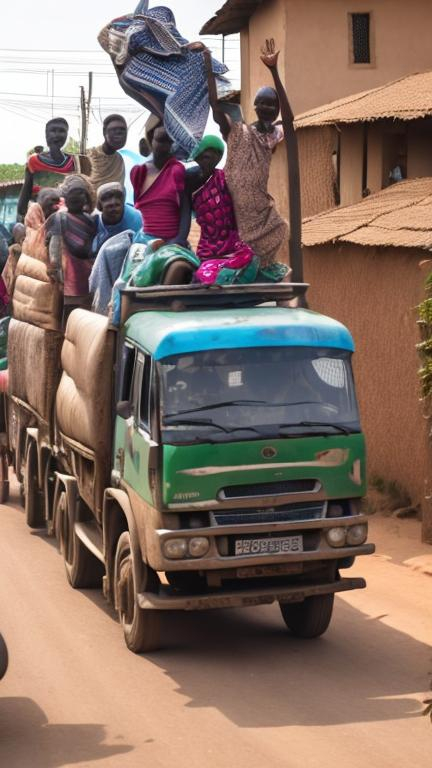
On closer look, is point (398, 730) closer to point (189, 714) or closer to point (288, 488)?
point (189, 714)

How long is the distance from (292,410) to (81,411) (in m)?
2.47

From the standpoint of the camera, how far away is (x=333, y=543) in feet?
32.0

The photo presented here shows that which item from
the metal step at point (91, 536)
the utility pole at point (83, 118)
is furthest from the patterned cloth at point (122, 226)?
the utility pole at point (83, 118)

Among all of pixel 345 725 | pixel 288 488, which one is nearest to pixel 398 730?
pixel 345 725

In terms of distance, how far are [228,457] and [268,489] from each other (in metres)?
0.39

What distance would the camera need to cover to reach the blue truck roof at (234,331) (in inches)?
381

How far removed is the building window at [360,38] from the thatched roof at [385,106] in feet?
14.5

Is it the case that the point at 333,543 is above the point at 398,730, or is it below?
above

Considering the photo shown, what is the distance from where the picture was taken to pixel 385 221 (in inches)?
648

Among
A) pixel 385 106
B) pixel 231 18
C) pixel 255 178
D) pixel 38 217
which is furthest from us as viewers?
pixel 231 18

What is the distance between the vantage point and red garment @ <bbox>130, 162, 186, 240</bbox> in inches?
467

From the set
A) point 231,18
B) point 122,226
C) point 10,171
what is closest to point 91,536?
point 122,226

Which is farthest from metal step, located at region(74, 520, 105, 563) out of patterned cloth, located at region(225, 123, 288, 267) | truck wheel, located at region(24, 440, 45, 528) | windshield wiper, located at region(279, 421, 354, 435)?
truck wheel, located at region(24, 440, 45, 528)

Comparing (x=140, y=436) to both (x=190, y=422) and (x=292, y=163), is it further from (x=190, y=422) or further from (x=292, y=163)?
(x=292, y=163)
